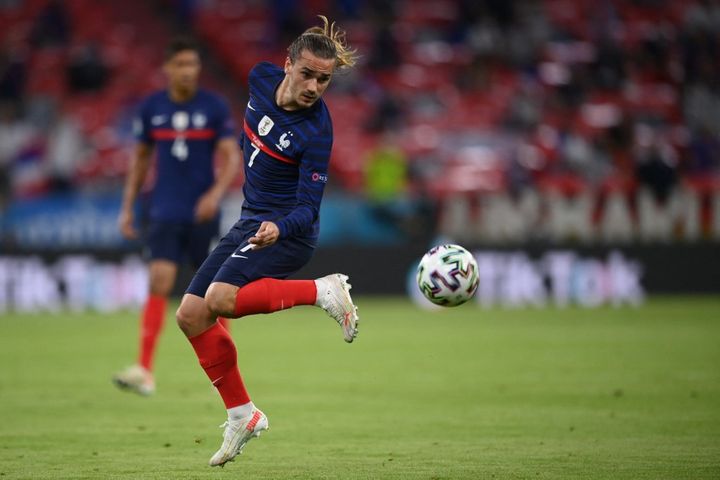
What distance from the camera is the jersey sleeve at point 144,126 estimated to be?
10.3 m

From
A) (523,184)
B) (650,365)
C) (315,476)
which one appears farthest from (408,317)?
(315,476)

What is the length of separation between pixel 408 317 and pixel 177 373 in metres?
6.71

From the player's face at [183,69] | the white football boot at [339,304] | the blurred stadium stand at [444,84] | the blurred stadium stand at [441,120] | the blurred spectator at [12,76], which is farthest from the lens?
the blurred spectator at [12,76]

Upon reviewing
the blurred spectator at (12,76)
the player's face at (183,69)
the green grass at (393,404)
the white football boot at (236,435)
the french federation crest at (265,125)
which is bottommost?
the green grass at (393,404)

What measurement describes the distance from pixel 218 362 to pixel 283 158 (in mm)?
1228

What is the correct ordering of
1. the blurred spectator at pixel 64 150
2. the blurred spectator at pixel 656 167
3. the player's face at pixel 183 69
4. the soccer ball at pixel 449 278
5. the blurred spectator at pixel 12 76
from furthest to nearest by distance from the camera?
the blurred spectator at pixel 12 76, the blurred spectator at pixel 64 150, the blurred spectator at pixel 656 167, the player's face at pixel 183 69, the soccer ball at pixel 449 278

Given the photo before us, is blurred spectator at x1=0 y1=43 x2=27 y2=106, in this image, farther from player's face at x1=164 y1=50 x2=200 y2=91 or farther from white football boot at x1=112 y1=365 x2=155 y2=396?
white football boot at x1=112 y1=365 x2=155 y2=396

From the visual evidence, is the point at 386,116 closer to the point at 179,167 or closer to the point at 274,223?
the point at 179,167

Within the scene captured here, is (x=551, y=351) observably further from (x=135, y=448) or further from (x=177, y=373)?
(x=135, y=448)

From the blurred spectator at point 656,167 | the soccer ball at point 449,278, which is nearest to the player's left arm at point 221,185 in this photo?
the soccer ball at point 449,278

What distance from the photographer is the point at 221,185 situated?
1008 centimetres

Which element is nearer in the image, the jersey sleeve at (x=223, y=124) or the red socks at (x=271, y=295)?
the red socks at (x=271, y=295)

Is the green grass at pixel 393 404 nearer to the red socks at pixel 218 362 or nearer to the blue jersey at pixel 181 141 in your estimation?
the red socks at pixel 218 362

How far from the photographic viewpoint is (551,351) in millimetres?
12914
